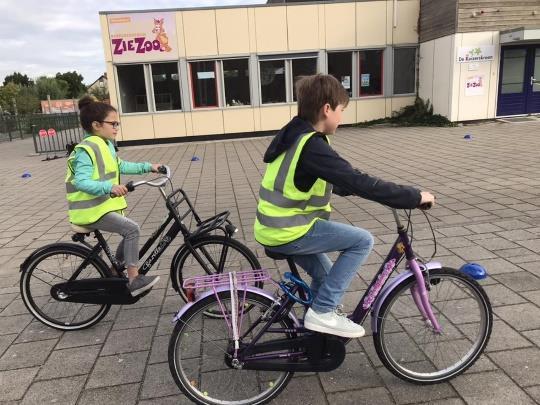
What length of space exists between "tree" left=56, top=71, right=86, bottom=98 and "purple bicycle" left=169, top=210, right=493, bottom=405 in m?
95.2

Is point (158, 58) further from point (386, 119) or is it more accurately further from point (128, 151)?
point (386, 119)

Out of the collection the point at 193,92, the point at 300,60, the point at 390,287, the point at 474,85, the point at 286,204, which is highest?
the point at 300,60

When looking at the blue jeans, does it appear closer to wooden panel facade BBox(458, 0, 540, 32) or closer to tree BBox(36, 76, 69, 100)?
wooden panel facade BBox(458, 0, 540, 32)

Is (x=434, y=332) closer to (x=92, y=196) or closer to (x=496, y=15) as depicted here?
(x=92, y=196)

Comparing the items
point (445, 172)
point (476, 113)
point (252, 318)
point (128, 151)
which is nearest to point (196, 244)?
point (252, 318)

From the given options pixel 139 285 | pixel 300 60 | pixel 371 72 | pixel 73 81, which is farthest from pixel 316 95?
pixel 73 81

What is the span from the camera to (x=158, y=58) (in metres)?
15.7

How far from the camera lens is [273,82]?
16.6m

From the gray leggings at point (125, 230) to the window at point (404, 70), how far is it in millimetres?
15437

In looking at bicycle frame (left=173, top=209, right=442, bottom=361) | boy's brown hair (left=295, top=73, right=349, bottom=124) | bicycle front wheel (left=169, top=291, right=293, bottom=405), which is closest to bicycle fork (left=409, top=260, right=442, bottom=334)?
bicycle frame (left=173, top=209, right=442, bottom=361)

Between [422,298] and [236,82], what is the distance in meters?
14.8

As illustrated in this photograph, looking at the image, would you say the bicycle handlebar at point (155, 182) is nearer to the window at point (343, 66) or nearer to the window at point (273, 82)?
the window at point (273, 82)

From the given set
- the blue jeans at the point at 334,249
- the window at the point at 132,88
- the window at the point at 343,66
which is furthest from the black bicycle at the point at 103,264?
the window at the point at 343,66

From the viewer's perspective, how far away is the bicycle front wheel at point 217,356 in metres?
2.49
